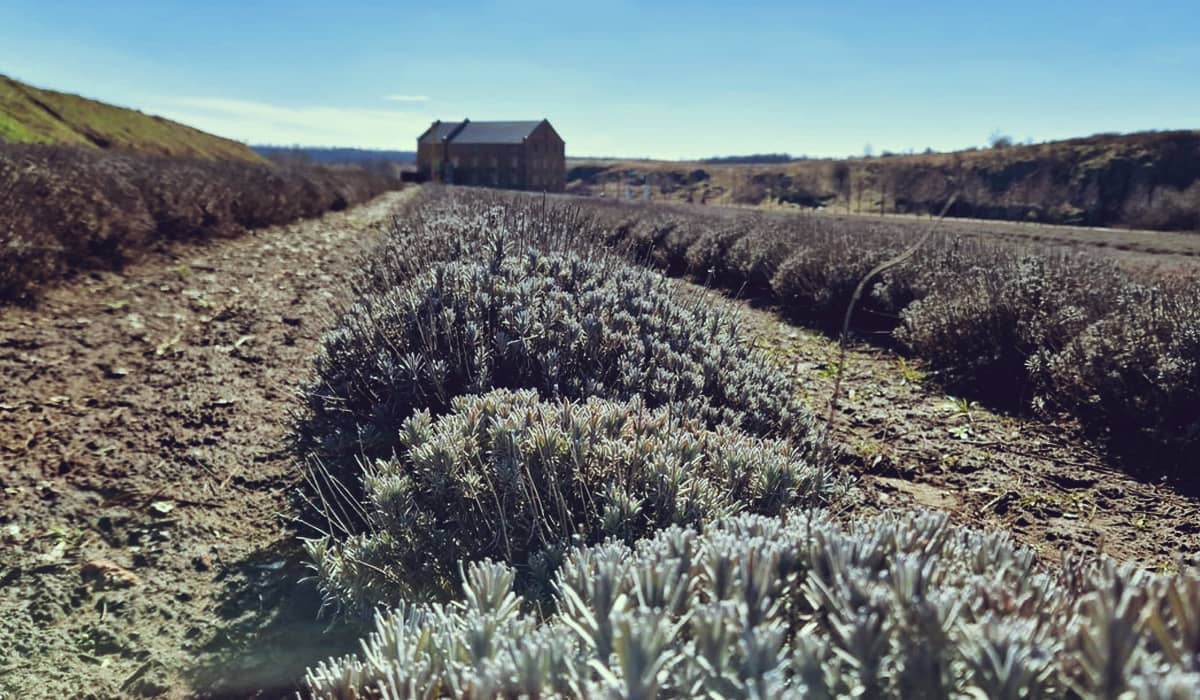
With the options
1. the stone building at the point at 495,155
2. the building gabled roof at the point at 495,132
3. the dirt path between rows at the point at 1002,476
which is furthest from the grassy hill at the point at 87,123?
the building gabled roof at the point at 495,132

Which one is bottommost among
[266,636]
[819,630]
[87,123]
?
[266,636]

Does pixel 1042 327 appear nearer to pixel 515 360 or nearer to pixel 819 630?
pixel 515 360

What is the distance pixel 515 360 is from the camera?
3635mm

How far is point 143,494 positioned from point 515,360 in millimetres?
2137

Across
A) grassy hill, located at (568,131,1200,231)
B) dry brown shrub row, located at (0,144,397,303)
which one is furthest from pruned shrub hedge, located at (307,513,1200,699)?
grassy hill, located at (568,131,1200,231)

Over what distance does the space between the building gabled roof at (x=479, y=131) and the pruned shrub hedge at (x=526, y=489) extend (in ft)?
243

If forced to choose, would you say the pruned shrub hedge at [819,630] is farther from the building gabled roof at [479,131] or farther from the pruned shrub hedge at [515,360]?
the building gabled roof at [479,131]

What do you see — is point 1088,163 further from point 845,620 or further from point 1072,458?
point 845,620

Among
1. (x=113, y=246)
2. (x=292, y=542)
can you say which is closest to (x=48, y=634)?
(x=292, y=542)

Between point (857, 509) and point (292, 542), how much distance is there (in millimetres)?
2689

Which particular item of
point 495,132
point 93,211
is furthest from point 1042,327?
point 495,132

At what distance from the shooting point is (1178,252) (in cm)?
1359

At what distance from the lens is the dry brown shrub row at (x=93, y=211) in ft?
21.8

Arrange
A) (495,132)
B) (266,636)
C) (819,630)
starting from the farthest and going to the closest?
(495,132), (266,636), (819,630)
